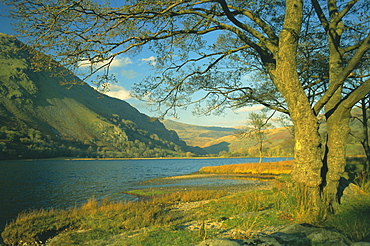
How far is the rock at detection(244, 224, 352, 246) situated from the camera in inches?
138

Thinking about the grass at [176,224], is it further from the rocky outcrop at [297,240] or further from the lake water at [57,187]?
the lake water at [57,187]

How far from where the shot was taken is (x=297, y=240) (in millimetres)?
3715

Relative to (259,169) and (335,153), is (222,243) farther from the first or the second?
(259,169)

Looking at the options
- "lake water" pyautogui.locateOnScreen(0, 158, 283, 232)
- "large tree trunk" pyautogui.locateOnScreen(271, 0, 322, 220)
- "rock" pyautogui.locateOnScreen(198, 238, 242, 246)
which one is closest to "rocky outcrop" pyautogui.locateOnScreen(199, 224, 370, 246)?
"rock" pyautogui.locateOnScreen(198, 238, 242, 246)

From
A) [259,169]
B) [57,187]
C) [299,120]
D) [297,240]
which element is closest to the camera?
[297,240]

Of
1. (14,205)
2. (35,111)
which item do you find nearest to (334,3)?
(14,205)

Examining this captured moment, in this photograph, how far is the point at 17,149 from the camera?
3996 inches

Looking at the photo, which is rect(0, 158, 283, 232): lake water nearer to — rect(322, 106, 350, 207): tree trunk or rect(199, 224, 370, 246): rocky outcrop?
→ rect(199, 224, 370, 246): rocky outcrop

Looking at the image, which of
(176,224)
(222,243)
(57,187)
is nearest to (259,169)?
(57,187)

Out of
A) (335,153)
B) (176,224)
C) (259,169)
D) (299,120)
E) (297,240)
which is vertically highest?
(299,120)

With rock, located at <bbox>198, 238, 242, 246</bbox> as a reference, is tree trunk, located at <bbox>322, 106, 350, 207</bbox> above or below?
above

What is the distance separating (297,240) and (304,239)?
0.12 m

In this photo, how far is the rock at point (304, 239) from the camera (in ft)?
11.5

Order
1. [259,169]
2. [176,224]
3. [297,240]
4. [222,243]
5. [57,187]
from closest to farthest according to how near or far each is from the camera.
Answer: [222,243], [297,240], [176,224], [57,187], [259,169]
